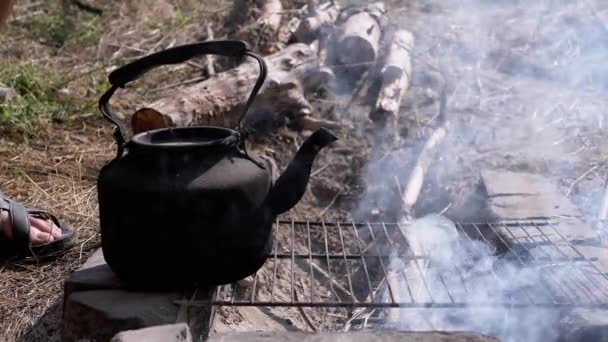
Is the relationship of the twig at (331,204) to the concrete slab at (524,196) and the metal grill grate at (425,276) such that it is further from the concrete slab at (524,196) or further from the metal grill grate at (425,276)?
the concrete slab at (524,196)

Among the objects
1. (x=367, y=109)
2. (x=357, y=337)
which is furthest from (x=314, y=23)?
(x=357, y=337)

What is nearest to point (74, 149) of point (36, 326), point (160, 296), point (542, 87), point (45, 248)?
point (45, 248)

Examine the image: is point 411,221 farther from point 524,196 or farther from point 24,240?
point 24,240

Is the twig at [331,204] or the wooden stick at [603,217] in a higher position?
the wooden stick at [603,217]

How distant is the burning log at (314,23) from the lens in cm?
579

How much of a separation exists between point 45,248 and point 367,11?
4.05m

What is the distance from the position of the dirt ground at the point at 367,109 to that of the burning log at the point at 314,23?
53 cm

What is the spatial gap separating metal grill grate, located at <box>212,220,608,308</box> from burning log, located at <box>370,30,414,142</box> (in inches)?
49.2

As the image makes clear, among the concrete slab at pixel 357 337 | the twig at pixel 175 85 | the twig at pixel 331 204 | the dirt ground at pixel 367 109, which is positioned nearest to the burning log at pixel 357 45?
the dirt ground at pixel 367 109

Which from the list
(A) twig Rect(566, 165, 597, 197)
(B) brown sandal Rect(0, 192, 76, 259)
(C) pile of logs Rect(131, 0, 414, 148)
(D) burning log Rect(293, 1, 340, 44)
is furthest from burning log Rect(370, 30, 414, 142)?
(B) brown sandal Rect(0, 192, 76, 259)

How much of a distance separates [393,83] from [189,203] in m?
3.27

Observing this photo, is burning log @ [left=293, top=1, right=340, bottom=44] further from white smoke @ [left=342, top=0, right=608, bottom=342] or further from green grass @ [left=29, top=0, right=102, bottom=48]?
green grass @ [left=29, top=0, right=102, bottom=48]

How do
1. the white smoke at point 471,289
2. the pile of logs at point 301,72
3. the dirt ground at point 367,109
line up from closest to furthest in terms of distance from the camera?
the white smoke at point 471,289 → the dirt ground at point 367,109 → the pile of logs at point 301,72

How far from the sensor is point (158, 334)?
70.9 inches
